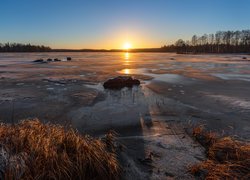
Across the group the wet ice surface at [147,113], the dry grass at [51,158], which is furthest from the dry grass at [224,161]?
the dry grass at [51,158]

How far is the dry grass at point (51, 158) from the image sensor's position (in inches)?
145

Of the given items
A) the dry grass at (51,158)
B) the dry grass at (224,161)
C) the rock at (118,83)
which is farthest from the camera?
the rock at (118,83)

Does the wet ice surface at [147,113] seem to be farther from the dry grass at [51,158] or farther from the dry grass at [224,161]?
the dry grass at [51,158]

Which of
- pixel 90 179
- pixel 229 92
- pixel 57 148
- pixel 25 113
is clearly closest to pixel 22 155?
pixel 57 148

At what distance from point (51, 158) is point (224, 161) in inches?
116

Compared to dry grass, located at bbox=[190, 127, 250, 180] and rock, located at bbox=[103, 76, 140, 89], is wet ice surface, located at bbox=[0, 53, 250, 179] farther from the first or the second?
rock, located at bbox=[103, 76, 140, 89]

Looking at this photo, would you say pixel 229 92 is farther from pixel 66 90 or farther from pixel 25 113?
pixel 25 113

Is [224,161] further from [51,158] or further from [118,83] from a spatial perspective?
[118,83]

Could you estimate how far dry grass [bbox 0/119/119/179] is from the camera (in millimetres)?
3678

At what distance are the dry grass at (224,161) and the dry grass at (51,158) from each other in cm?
146

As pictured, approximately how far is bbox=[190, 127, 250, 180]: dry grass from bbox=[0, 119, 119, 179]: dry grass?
57.5 inches

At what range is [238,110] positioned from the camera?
28.6 ft

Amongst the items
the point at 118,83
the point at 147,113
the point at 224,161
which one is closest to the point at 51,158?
the point at 224,161

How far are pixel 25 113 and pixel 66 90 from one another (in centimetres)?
455
